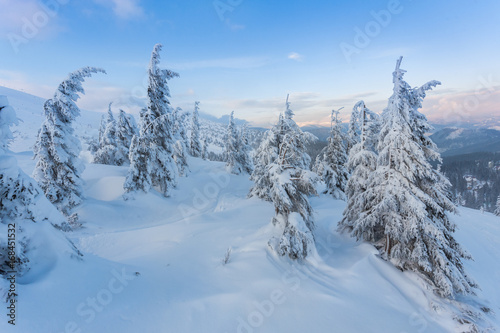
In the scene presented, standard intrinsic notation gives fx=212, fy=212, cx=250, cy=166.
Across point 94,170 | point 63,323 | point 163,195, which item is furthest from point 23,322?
point 94,170

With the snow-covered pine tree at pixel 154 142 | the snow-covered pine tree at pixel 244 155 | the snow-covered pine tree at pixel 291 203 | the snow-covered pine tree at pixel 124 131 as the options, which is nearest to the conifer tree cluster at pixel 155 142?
the snow-covered pine tree at pixel 154 142

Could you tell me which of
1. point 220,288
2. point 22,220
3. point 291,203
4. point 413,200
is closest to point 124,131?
point 22,220

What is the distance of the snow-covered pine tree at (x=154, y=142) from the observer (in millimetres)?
19203

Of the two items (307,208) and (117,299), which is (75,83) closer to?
(117,299)

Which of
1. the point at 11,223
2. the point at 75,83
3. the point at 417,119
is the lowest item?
the point at 11,223

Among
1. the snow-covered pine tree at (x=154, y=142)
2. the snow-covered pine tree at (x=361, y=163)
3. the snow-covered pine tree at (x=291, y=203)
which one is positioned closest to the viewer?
the snow-covered pine tree at (x=291, y=203)

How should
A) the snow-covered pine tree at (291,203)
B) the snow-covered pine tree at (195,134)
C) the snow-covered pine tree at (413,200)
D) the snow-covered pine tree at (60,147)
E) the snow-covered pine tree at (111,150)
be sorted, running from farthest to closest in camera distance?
the snow-covered pine tree at (195,134) < the snow-covered pine tree at (111,150) < the snow-covered pine tree at (60,147) < the snow-covered pine tree at (291,203) < the snow-covered pine tree at (413,200)

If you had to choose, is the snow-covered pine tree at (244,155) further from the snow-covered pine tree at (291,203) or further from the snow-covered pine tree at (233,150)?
the snow-covered pine tree at (291,203)

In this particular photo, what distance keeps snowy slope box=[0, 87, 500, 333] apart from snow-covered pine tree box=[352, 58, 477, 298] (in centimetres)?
105

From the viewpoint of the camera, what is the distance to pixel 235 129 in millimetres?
39594

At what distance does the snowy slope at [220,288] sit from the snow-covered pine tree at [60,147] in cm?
250

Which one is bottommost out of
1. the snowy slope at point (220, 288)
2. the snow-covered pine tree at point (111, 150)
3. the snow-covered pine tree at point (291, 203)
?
the snowy slope at point (220, 288)

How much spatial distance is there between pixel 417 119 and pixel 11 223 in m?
15.4

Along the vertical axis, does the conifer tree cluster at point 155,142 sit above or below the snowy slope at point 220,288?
above
